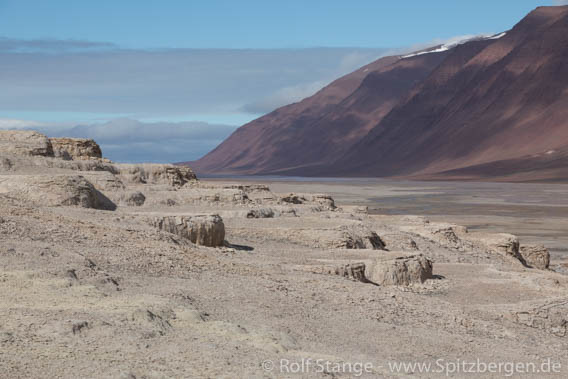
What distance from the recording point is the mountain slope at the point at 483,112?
97250 mm

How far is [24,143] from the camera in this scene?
18.6 m

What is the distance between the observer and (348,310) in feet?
28.0

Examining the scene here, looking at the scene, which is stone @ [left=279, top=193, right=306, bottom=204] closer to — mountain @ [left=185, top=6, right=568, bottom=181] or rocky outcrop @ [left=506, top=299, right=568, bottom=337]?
rocky outcrop @ [left=506, top=299, right=568, bottom=337]

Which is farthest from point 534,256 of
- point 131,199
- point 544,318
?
point 131,199

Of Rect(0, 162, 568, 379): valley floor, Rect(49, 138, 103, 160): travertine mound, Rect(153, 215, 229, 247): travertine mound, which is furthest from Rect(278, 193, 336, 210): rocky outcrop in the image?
Rect(153, 215, 229, 247): travertine mound

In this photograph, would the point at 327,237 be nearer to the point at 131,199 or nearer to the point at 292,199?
the point at 131,199

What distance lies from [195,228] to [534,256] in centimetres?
943

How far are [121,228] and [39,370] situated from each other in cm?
546

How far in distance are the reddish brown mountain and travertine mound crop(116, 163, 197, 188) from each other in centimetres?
11608

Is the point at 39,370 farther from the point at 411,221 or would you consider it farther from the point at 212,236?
the point at 411,221

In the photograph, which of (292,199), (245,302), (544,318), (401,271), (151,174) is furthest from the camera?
(292,199)

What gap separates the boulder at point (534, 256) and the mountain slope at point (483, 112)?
235 feet

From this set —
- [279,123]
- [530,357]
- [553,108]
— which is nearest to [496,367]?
[530,357]

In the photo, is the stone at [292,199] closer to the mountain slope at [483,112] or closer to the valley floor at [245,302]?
the valley floor at [245,302]
